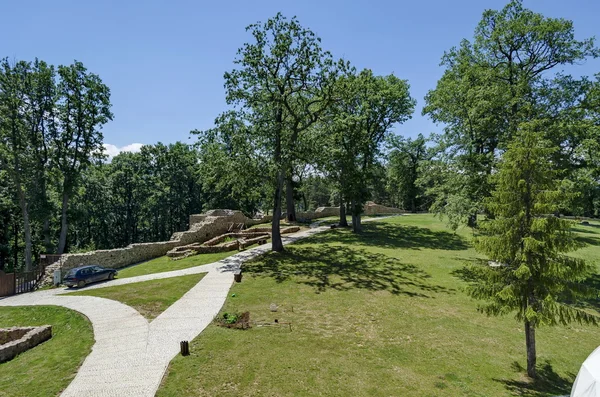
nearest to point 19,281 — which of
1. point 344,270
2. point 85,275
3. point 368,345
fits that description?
point 85,275

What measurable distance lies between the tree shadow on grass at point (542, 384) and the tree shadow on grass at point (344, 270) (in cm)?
634

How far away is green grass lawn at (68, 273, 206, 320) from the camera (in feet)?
47.1

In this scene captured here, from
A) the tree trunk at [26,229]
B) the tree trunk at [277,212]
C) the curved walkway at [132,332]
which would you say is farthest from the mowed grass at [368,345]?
the tree trunk at [26,229]

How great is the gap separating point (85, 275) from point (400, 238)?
25319 millimetres

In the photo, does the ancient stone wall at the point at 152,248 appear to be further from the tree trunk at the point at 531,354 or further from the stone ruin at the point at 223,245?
the tree trunk at the point at 531,354

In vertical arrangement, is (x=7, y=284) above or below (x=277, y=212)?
below

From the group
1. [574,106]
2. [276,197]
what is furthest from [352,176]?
[574,106]

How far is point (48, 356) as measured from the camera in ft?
34.2

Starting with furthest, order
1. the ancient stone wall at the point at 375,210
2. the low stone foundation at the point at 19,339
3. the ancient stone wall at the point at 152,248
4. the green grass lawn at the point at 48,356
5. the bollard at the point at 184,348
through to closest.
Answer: the ancient stone wall at the point at 375,210
the ancient stone wall at the point at 152,248
the low stone foundation at the point at 19,339
the bollard at the point at 184,348
the green grass lawn at the point at 48,356

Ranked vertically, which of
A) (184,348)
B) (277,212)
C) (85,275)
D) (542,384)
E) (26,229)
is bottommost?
(542,384)

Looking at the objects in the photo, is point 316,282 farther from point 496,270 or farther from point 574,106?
point 574,106

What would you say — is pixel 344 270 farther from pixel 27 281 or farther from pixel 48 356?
pixel 27 281

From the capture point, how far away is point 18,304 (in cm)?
1628

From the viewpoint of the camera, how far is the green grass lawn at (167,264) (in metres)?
21.9
